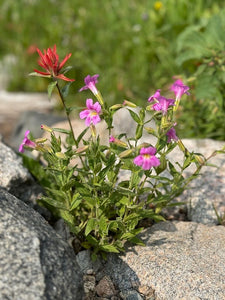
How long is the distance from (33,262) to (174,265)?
92 centimetres

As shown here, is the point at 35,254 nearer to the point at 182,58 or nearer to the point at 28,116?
the point at 182,58

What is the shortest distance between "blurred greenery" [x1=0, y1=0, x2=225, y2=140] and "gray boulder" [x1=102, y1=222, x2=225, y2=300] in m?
1.33

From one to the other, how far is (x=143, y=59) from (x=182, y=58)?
1723 mm

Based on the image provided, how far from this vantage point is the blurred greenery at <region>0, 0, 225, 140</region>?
456 centimetres

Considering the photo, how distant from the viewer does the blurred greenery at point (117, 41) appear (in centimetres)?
456

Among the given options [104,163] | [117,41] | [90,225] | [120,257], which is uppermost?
[117,41]

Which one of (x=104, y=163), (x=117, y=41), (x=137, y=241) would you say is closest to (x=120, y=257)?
(x=137, y=241)

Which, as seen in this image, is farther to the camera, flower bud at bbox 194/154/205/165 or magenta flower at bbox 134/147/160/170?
flower bud at bbox 194/154/205/165

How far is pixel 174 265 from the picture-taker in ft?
7.71

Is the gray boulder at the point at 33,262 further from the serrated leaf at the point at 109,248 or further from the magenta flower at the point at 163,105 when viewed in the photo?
the magenta flower at the point at 163,105

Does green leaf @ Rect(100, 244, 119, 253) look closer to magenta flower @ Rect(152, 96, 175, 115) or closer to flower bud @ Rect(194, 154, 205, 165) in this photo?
flower bud @ Rect(194, 154, 205, 165)

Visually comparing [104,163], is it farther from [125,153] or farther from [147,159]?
[147,159]

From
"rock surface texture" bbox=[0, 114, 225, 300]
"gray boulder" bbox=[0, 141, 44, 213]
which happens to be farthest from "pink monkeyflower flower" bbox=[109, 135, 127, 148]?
"gray boulder" bbox=[0, 141, 44, 213]

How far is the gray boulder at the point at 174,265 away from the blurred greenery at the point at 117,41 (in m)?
1.33
